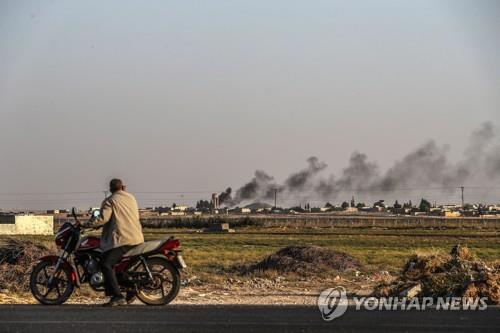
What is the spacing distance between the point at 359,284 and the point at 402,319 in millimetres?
14768

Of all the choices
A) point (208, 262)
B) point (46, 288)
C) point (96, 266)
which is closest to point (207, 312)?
point (96, 266)

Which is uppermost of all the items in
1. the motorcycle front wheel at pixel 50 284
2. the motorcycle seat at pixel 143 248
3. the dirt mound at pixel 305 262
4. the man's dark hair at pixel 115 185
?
the man's dark hair at pixel 115 185

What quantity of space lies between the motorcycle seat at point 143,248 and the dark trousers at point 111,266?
0.06 metres

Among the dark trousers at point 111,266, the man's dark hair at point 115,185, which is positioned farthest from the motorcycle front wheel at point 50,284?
the man's dark hair at point 115,185

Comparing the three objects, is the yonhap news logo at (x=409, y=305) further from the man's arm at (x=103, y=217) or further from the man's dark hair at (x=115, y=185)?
the man's dark hair at (x=115, y=185)

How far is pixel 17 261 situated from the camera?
21.8m

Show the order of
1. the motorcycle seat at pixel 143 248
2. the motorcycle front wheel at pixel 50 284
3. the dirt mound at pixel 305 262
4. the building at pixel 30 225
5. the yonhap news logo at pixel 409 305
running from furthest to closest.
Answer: the building at pixel 30 225 → the dirt mound at pixel 305 262 → the motorcycle front wheel at pixel 50 284 → the motorcycle seat at pixel 143 248 → the yonhap news logo at pixel 409 305

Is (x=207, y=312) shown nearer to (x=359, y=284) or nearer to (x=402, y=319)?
(x=402, y=319)

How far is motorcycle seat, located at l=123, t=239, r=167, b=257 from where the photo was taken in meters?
13.0

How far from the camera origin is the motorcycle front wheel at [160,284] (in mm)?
13031

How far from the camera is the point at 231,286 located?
24094 millimetres

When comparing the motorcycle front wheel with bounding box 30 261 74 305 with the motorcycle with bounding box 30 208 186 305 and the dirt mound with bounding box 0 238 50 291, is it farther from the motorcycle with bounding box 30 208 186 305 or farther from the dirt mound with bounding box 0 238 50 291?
the dirt mound with bounding box 0 238 50 291

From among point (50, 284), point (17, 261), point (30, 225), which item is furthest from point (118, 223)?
point (30, 225)

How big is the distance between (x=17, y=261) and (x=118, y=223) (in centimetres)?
958
